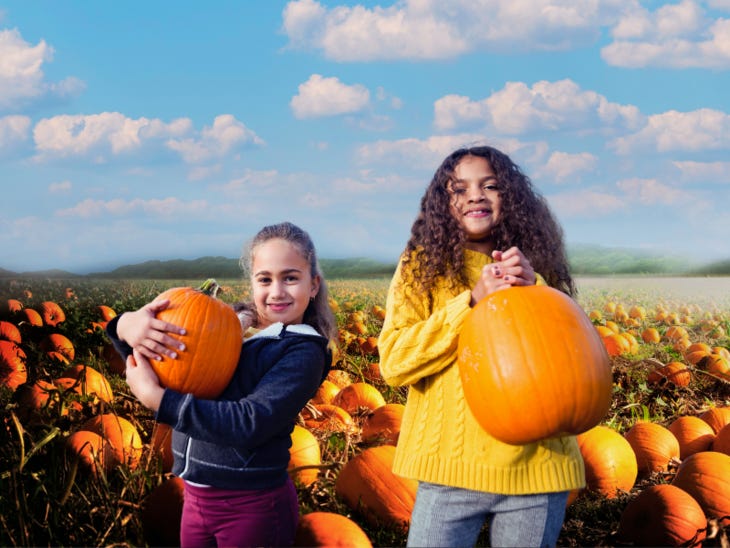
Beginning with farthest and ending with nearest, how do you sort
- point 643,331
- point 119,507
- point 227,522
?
point 643,331 < point 119,507 < point 227,522

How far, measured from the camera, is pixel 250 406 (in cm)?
265

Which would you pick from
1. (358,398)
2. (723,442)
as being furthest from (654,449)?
(358,398)

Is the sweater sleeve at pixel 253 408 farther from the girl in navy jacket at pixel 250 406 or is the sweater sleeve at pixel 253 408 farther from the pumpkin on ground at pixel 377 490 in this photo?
the pumpkin on ground at pixel 377 490

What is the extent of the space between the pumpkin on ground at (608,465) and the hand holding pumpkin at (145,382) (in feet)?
8.54

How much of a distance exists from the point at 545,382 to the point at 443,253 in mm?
795

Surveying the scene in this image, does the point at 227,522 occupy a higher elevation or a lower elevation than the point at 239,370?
Answer: lower

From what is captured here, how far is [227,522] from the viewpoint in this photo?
2.76 metres

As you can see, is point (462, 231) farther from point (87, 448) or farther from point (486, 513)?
point (87, 448)

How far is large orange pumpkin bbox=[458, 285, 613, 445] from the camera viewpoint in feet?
8.11

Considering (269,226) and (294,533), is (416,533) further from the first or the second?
(269,226)

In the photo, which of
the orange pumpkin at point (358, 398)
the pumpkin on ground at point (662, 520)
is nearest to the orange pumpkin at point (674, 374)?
the orange pumpkin at point (358, 398)

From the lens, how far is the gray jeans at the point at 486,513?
2.77 metres

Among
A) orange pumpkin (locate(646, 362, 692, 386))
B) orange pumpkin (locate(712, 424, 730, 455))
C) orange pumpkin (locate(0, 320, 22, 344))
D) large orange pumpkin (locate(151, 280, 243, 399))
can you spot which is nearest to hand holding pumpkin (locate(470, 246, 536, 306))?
large orange pumpkin (locate(151, 280, 243, 399))

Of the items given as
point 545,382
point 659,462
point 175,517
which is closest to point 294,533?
point 175,517
